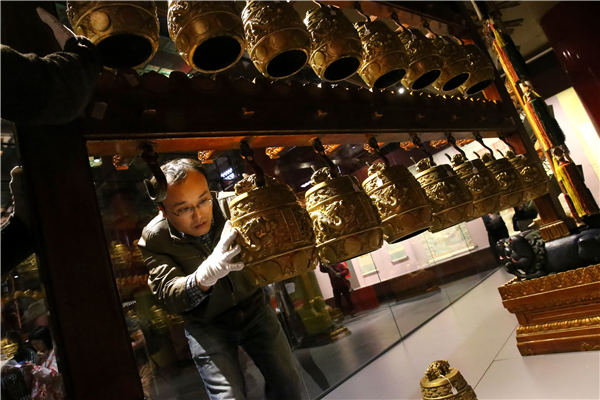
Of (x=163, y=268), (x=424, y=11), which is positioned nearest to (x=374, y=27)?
(x=424, y=11)

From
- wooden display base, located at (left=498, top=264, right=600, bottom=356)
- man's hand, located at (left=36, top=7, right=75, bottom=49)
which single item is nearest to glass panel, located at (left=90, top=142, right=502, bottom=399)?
man's hand, located at (left=36, top=7, right=75, bottom=49)

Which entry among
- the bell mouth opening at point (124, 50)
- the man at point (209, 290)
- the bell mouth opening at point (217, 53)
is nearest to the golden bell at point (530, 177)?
the man at point (209, 290)

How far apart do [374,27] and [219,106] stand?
2.77ft

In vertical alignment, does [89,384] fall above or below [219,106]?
below

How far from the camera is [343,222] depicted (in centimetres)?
118

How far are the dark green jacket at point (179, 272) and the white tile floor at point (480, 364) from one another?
1406 mm

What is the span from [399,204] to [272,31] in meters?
0.69

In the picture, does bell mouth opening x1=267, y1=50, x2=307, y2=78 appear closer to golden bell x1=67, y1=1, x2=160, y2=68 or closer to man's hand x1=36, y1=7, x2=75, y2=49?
golden bell x1=67, y1=1, x2=160, y2=68

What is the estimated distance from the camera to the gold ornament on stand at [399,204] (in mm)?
1390

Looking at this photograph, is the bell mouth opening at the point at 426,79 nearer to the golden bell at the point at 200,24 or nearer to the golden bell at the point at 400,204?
the golden bell at the point at 400,204

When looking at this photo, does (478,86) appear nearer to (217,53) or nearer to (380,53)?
(380,53)

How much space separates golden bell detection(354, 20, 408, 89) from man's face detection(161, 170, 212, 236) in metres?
0.89

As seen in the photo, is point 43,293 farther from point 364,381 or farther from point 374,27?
point 364,381

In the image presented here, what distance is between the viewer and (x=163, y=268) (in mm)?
1229
